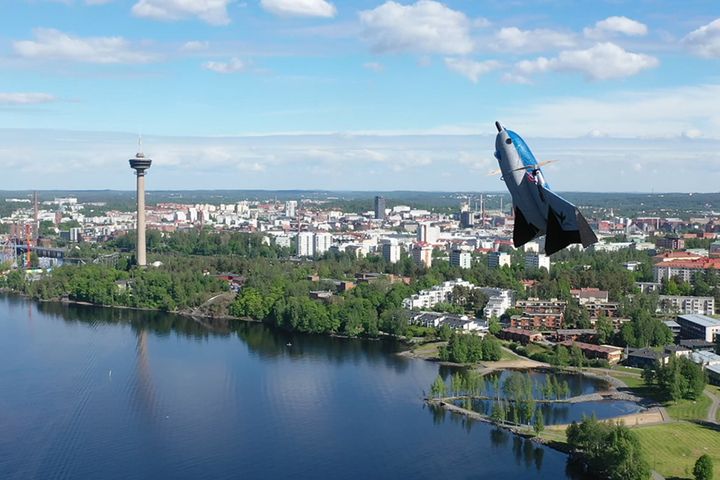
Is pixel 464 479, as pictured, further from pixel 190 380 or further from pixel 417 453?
pixel 190 380

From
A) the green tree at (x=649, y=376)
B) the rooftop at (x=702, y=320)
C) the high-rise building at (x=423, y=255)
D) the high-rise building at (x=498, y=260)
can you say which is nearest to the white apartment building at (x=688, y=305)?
the rooftop at (x=702, y=320)

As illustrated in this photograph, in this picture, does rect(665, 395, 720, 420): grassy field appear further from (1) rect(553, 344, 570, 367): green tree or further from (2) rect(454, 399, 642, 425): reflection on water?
(1) rect(553, 344, 570, 367): green tree

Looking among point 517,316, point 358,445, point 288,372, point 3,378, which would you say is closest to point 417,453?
point 358,445

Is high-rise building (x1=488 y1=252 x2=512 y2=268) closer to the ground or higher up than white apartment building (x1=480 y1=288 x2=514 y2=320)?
higher up

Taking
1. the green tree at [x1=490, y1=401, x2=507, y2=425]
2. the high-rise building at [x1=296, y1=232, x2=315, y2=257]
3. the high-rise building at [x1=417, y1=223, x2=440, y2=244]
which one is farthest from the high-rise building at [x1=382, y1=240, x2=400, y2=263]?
the green tree at [x1=490, y1=401, x2=507, y2=425]

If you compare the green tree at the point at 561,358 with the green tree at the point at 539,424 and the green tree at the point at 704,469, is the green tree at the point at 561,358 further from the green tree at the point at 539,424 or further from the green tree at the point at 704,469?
the green tree at the point at 704,469

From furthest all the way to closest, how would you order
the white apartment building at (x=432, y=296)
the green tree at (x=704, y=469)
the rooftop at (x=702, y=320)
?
the white apartment building at (x=432, y=296) → the rooftop at (x=702, y=320) → the green tree at (x=704, y=469)

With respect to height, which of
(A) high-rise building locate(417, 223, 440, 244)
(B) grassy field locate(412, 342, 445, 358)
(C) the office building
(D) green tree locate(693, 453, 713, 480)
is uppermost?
(A) high-rise building locate(417, 223, 440, 244)
